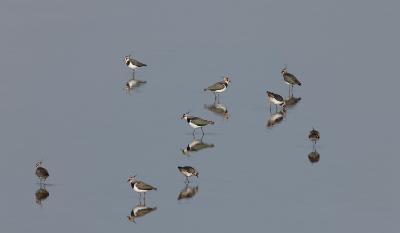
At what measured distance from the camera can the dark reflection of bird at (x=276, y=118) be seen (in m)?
38.8

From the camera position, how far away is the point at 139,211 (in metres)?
30.2

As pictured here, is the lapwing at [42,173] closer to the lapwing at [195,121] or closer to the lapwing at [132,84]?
the lapwing at [195,121]

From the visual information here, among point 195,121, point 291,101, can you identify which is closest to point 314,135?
point 195,121

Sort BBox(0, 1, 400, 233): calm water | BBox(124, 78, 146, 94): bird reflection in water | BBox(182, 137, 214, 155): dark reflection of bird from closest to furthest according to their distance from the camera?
BBox(0, 1, 400, 233): calm water
BBox(182, 137, 214, 155): dark reflection of bird
BBox(124, 78, 146, 94): bird reflection in water

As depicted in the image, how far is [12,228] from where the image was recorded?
28609 mm

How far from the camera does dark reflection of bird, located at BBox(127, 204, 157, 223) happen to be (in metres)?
29.9

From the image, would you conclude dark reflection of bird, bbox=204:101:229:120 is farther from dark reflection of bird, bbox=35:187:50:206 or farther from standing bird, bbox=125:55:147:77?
dark reflection of bird, bbox=35:187:50:206

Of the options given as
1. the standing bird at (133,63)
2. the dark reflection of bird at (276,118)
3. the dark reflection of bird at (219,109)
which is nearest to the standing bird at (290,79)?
the dark reflection of bird at (276,118)

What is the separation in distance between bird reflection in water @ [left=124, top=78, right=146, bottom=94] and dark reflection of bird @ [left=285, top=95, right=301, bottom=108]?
597 centimetres

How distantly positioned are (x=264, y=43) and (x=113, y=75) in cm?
788

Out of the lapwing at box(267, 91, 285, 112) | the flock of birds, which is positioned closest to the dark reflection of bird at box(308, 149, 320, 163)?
the flock of birds

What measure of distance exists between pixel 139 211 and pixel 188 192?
2.05m

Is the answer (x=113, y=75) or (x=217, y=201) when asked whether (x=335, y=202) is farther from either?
(x=113, y=75)

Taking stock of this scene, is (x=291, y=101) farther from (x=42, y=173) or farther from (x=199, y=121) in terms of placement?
(x=42, y=173)
